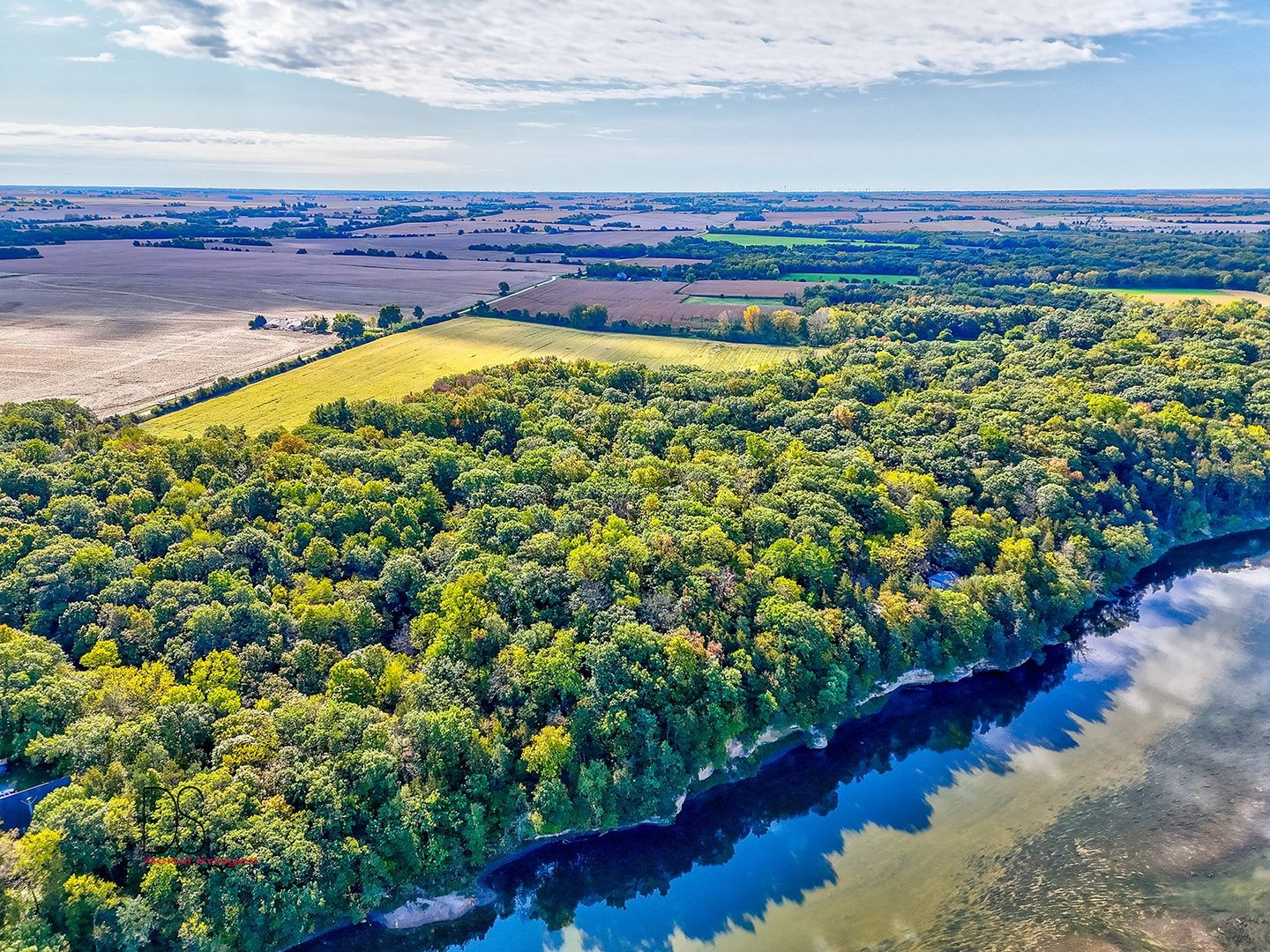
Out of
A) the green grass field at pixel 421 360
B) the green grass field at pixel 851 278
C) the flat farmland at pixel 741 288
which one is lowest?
the green grass field at pixel 421 360

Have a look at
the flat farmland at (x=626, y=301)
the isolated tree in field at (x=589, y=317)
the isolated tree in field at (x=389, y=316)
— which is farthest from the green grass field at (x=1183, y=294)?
the isolated tree in field at (x=389, y=316)

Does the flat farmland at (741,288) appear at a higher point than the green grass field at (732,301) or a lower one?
higher

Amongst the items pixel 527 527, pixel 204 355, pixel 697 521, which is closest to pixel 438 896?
pixel 527 527

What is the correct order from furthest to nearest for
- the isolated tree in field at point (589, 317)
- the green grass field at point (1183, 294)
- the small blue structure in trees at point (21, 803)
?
the green grass field at point (1183, 294), the isolated tree in field at point (589, 317), the small blue structure in trees at point (21, 803)

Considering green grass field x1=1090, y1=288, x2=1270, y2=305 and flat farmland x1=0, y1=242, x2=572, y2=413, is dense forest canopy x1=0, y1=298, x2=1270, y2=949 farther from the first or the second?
green grass field x1=1090, y1=288, x2=1270, y2=305

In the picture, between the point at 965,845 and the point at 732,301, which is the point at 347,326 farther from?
the point at 965,845

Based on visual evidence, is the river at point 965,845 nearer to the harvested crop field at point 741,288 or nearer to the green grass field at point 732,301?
the green grass field at point 732,301

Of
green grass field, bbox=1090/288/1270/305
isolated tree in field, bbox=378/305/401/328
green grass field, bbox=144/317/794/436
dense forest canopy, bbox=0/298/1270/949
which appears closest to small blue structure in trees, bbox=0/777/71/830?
dense forest canopy, bbox=0/298/1270/949
